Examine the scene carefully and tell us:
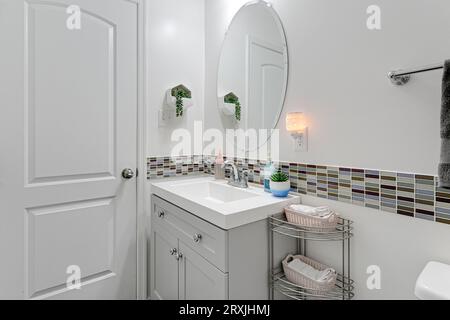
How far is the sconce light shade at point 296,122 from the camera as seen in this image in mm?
1244

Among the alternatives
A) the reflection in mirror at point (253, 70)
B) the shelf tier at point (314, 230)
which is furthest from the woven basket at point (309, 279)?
the reflection in mirror at point (253, 70)

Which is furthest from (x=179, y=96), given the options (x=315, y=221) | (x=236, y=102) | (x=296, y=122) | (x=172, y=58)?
(x=315, y=221)

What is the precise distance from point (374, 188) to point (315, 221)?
0.27 meters

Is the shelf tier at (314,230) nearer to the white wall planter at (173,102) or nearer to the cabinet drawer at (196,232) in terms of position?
the cabinet drawer at (196,232)

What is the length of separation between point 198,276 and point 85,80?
1245 millimetres

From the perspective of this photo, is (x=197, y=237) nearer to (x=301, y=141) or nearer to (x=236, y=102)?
(x=301, y=141)

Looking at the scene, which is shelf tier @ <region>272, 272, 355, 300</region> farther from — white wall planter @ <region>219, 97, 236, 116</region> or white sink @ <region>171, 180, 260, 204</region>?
white wall planter @ <region>219, 97, 236, 116</region>

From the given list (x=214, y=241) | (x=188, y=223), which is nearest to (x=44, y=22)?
(x=188, y=223)

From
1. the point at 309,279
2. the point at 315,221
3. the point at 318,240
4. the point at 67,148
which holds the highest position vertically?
the point at 67,148

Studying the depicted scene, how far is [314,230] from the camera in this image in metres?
1.08

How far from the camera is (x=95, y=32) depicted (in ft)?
4.93

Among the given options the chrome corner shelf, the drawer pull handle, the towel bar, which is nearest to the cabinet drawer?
the drawer pull handle

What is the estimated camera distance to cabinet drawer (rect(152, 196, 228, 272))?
102 centimetres

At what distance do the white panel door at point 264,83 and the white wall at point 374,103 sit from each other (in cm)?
8
